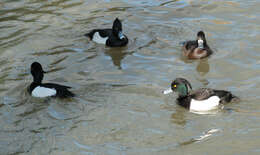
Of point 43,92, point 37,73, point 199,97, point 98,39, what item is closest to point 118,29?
point 98,39

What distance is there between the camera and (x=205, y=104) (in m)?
7.54

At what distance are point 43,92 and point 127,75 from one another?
181cm

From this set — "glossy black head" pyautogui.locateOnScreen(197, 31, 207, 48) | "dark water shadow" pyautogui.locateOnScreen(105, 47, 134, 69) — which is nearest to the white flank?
"dark water shadow" pyautogui.locateOnScreen(105, 47, 134, 69)

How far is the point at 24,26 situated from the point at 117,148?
6.59 metres

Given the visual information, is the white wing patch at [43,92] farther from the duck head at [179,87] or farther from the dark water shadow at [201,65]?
the dark water shadow at [201,65]

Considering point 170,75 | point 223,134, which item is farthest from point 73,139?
point 170,75

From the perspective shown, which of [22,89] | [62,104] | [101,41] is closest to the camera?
[62,104]

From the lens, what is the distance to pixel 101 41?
11047 mm

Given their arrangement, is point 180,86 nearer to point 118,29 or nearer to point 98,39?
point 118,29

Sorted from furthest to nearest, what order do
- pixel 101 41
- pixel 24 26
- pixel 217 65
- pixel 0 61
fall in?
pixel 24 26, pixel 101 41, pixel 0 61, pixel 217 65

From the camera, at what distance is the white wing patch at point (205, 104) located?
293 inches

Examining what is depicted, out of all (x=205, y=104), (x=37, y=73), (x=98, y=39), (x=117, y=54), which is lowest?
(x=205, y=104)

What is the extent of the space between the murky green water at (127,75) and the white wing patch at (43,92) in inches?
4.8

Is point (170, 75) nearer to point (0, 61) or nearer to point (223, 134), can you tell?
point (223, 134)
